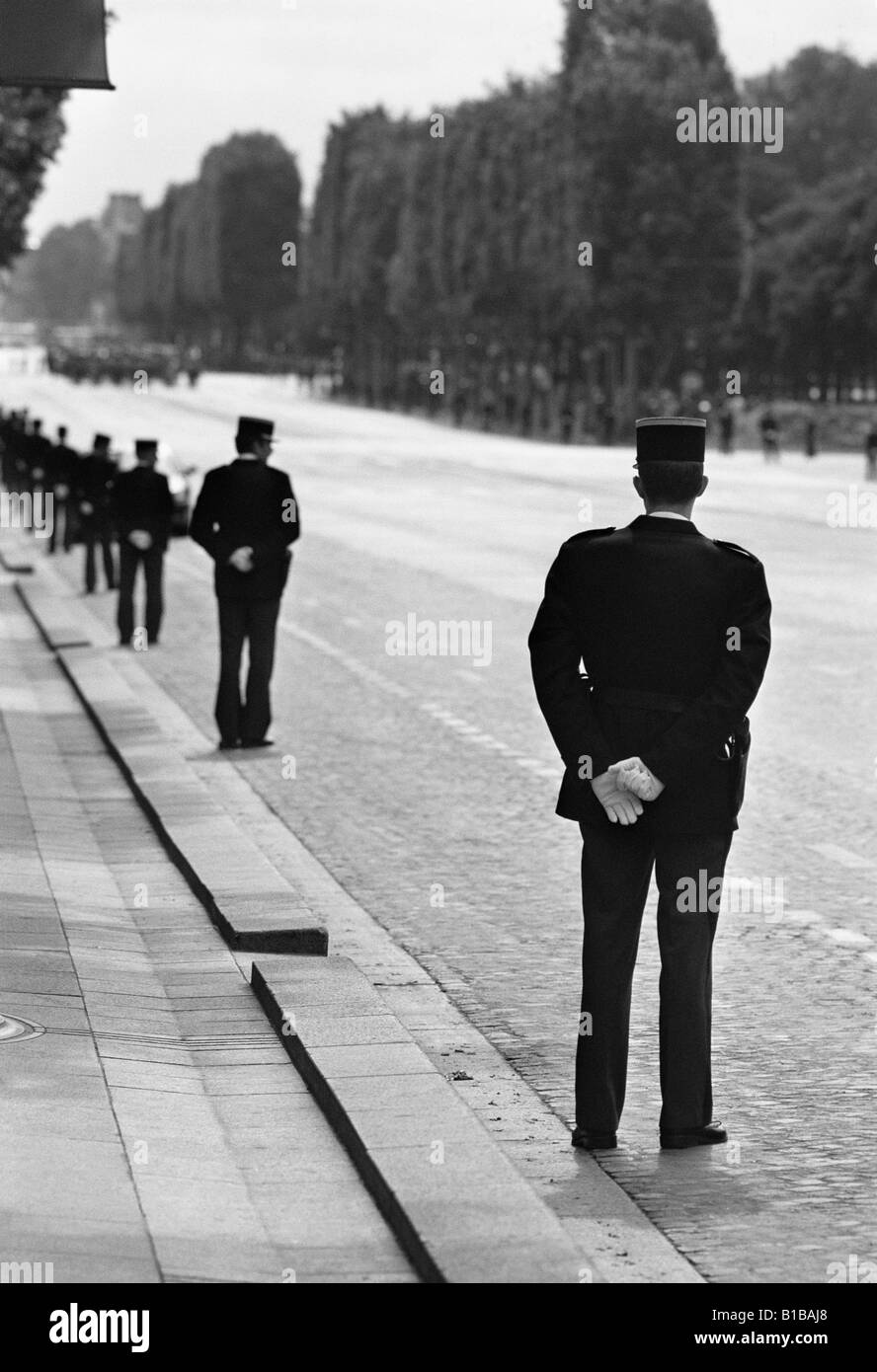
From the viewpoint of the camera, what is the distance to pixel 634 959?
6832 millimetres

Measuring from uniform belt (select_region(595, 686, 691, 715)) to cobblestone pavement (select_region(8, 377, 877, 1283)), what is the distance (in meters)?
1.10

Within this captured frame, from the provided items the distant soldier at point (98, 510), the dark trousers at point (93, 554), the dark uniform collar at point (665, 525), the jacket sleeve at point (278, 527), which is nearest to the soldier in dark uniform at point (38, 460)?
the distant soldier at point (98, 510)

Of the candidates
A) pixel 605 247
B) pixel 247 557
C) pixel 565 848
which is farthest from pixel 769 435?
pixel 565 848

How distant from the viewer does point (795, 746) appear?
1514 centimetres

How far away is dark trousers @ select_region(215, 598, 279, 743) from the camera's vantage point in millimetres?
15336

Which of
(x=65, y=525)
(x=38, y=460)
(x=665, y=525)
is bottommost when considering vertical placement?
(x=65, y=525)

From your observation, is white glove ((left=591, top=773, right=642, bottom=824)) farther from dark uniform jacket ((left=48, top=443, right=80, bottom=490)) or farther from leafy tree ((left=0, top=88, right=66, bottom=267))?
leafy tree ((left=0, top=88, right=66, bottom=267))

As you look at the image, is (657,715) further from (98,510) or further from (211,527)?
(98,510)

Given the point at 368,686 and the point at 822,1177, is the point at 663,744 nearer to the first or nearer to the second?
the point at 822,1177

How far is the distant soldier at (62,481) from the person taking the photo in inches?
1287

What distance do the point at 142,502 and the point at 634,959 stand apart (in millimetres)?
15488

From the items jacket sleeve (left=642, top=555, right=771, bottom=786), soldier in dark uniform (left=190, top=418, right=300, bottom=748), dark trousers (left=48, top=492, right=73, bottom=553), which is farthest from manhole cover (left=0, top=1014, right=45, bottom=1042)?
dark trousers (left=48, top=492, right=73, bottom=553)

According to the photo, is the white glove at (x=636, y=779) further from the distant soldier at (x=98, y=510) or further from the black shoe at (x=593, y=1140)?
the distant soldier at (x=98, y=510)
